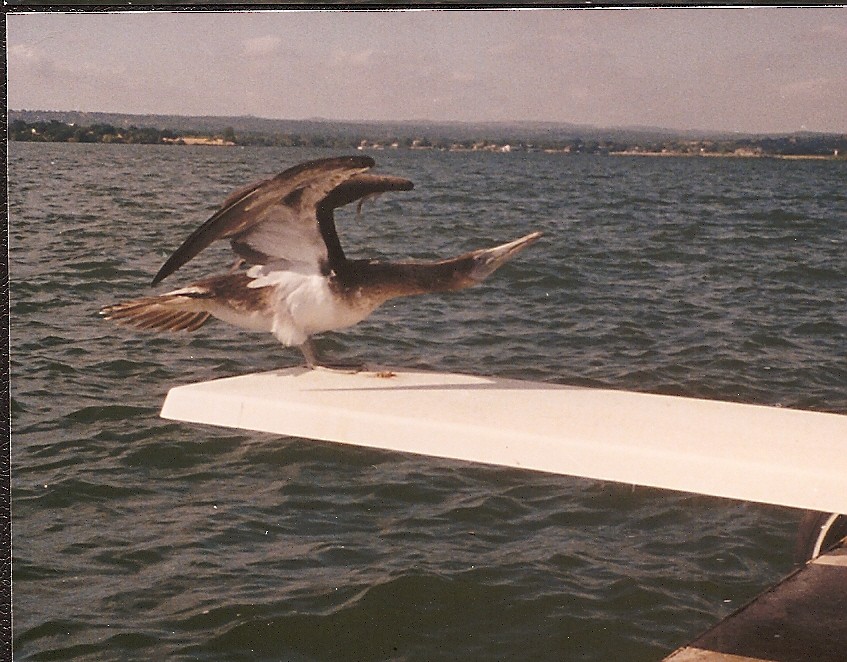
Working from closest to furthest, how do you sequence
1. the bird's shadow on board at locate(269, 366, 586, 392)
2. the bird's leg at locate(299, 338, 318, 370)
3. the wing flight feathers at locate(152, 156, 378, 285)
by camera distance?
the bird's shadow on board at locate(269, 366, 586, 392), the wing flight feathers at locate(152, 156, 378, 285), the bird's leg at locate(299, 338, 318, 370)

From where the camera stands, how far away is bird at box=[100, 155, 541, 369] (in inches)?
132

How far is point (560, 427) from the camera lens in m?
2.56

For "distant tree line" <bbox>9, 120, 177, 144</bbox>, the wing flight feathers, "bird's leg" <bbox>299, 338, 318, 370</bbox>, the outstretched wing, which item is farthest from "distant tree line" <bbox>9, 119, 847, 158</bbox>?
"bird's leg" <bbox>299, 338, 318, 370</bbox>

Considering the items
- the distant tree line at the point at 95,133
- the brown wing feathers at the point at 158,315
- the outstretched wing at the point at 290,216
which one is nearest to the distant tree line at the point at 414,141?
the distant tree line at the point at 95,133

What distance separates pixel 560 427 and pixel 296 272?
118 cm

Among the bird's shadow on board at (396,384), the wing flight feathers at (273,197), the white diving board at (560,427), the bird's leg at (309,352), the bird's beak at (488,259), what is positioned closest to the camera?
the white diving board at (560,427)

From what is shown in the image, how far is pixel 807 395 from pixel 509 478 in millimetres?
1156

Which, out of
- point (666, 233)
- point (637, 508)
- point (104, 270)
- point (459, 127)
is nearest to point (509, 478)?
point (637, 508)

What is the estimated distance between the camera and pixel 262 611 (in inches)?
153

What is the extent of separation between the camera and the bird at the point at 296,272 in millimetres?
3357

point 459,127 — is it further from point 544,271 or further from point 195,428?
point 195,428

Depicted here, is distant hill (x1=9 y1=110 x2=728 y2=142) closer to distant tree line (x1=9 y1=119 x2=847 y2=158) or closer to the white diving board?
distant tree line (x1=9 y1=119 x2=847 y2=158)

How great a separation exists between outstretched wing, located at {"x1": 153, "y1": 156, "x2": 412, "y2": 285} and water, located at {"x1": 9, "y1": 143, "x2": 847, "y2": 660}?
1.35ft

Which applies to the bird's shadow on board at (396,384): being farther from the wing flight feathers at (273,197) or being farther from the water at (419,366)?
the water at (419,366)
